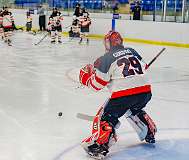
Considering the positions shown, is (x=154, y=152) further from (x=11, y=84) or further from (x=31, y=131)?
(x=11, y=84)

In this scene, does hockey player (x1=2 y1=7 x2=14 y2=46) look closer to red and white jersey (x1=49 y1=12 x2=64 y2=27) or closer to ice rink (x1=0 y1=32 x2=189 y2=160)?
red and white jersey (x1=49 y1=12 x2=64 y2=27)

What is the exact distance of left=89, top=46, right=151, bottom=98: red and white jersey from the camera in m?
3.46

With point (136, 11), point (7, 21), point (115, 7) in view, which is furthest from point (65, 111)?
point (115, 7)

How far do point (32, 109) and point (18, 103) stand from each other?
39 cm

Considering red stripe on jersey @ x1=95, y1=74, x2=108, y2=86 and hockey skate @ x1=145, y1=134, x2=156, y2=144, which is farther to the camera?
hockey skate @ x1=145, y1=134, x2=156, y2=144

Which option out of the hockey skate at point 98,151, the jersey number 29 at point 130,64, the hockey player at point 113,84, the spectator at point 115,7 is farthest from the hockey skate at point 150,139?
the spectator at point 115,7

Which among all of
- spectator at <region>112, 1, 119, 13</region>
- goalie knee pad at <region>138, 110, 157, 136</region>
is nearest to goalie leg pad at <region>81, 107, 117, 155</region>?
goalie knee pad at <region>138, 110, 157, 136</region>

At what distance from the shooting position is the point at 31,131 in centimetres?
438

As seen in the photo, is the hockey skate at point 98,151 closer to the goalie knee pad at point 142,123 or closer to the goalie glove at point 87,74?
the goalie knee pad at point 142,123

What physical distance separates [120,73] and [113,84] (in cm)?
12

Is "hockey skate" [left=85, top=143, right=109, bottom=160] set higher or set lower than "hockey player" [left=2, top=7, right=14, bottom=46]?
lower

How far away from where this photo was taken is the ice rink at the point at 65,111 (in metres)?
3.81

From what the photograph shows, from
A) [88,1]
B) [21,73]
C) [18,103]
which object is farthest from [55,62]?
[88,1]

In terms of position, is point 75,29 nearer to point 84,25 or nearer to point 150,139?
point 84,25
